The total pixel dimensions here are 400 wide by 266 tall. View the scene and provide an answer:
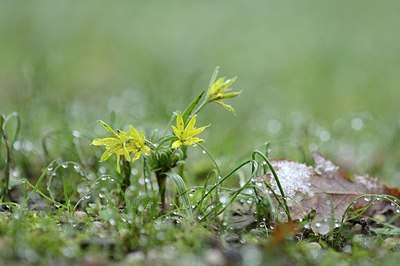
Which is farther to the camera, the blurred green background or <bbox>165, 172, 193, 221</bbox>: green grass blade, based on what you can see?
the blurred green background

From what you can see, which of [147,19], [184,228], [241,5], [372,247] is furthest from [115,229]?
[241,5]

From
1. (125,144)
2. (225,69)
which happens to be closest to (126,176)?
(125,144)

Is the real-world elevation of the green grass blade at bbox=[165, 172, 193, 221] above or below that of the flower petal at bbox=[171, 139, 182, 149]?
below

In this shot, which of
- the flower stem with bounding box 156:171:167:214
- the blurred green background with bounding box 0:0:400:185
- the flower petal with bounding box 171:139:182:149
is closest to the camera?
the flower petal with bounding box 171:139:182:149

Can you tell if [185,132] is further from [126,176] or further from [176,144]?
[126,176]

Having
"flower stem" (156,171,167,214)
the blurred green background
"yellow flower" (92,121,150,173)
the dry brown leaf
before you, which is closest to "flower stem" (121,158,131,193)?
"flower stem" (156,171,167,214)

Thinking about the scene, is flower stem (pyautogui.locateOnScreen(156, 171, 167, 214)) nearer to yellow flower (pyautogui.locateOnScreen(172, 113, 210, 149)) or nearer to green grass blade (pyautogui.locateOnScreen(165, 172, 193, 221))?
green grass blade (pyautogui.locateOnScreen(165, 172, 193, 221))
